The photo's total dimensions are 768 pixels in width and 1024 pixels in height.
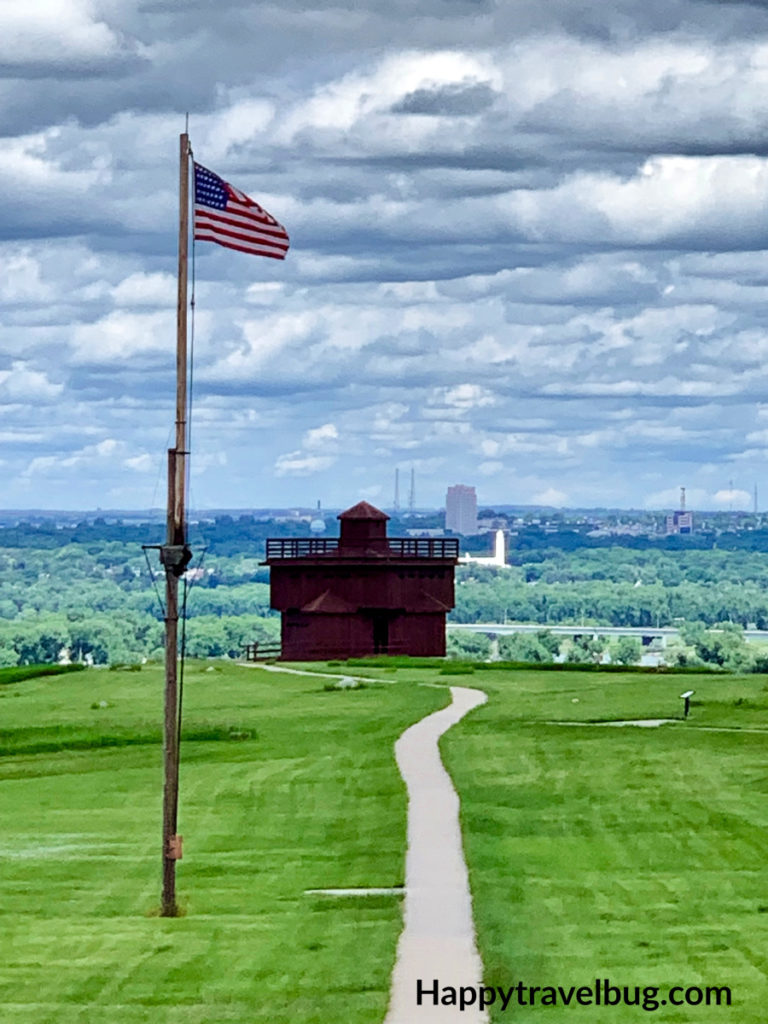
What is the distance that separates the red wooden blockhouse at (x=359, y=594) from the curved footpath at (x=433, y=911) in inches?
1619

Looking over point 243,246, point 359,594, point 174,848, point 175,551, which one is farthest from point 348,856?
point 359,594

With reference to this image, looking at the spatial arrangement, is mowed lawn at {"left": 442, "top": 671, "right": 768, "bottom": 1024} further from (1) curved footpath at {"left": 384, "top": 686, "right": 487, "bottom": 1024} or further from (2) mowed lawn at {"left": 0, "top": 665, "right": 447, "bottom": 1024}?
(2) mowed lawn at {"left": 0, "top": 665, "right": 447, "bottom": 1024}

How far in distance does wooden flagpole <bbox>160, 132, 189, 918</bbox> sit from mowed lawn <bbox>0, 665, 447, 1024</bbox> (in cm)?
73

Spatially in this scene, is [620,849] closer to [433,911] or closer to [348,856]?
[348,856]

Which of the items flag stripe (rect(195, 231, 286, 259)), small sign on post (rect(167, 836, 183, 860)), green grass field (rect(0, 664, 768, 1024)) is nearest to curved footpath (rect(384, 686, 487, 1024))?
green grass field (rect(0, 664, 768, 1024))

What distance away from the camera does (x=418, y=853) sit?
28.7 meters

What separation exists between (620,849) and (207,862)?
5.51 meters

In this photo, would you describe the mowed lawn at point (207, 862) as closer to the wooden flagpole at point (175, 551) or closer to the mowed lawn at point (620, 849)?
the wooden flagpole at point (175, 551)

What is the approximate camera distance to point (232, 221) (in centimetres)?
2633

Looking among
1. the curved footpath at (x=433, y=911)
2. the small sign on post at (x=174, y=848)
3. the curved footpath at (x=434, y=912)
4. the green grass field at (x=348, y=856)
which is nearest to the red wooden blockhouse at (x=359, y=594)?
the green grass field at (x=348, y=856)

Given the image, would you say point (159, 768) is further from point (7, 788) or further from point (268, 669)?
point (268, 669)

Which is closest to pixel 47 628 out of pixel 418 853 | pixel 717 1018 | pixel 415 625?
pixel 415 625

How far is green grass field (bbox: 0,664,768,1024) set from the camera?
1998cm

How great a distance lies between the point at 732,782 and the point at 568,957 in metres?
16.4
